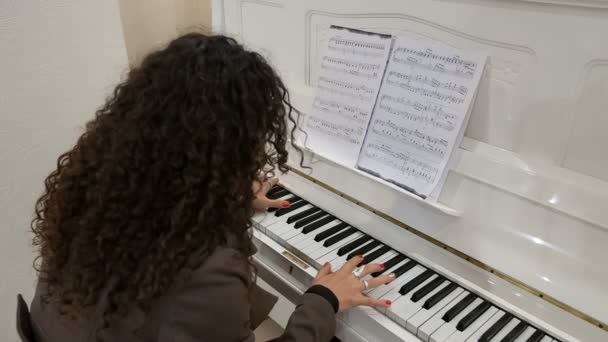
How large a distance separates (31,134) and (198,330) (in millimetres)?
1055

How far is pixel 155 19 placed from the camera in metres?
2.24

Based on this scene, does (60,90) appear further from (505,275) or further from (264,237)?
(505,275)

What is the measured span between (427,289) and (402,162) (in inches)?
12.0

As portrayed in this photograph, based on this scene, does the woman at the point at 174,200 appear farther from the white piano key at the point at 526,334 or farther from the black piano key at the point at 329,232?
the white piano key at the point at 526,334

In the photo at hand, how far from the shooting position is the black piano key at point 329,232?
1195 mm

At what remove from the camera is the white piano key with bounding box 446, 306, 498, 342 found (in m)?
0.90

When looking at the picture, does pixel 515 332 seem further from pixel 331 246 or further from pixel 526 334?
pixel 331 246

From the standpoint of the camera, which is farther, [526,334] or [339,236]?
[339,236]

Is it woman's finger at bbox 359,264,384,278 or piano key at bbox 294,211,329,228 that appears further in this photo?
piano key at bbox 294,211,329,228

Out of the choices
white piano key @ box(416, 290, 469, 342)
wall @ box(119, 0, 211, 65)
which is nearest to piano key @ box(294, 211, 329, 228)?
white piano key @ box(416, 290, 469, 342)

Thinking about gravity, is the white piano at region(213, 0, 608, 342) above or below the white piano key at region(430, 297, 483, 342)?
above

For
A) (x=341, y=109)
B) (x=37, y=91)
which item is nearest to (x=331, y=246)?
(x=341, y=109)

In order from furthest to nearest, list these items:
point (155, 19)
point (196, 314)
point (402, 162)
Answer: point (155, 19)
point (402, 162)
point (196, 314)

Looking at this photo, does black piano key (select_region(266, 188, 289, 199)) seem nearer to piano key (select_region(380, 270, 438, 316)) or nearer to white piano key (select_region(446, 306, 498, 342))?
piano key (select_region(380, 270, 438, 316))
